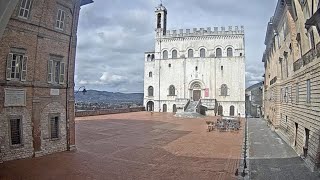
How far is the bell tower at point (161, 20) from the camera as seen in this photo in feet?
182

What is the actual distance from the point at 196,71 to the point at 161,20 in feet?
39.1

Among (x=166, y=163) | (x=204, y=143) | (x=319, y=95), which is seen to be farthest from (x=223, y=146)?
(x=319, y=95)

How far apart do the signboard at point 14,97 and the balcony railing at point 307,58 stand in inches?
530

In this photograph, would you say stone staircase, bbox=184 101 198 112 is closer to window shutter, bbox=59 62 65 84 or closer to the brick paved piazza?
the brick paved piazza

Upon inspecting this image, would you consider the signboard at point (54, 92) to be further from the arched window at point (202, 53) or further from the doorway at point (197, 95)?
the arched window at point (202, 53)

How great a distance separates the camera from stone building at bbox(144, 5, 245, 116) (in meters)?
50.5

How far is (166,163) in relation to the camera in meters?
14.4

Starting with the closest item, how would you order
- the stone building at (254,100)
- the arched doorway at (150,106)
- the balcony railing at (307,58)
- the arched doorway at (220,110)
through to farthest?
the balcony railing at (307,58) < the arched doorway at (220,110) < the arched doorway at (150,106) < the stone building at (254,100)

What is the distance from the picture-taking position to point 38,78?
49.7 ft

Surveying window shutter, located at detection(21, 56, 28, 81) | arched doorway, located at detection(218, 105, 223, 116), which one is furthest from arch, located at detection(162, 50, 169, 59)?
window shutter, located at detection(21, 56, 28, 81)

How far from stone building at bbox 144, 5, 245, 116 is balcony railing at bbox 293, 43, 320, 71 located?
98.0 feet

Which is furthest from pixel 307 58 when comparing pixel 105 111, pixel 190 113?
pixel 105 111

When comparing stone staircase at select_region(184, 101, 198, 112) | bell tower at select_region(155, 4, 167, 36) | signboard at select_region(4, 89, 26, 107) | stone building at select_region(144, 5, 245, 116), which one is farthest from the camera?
bell tower at select_region(155, 4, 167, 36)

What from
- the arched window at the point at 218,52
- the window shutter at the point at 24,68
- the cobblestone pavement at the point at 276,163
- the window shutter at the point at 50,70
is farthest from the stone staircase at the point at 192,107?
the window shutter at the point at 24,68
